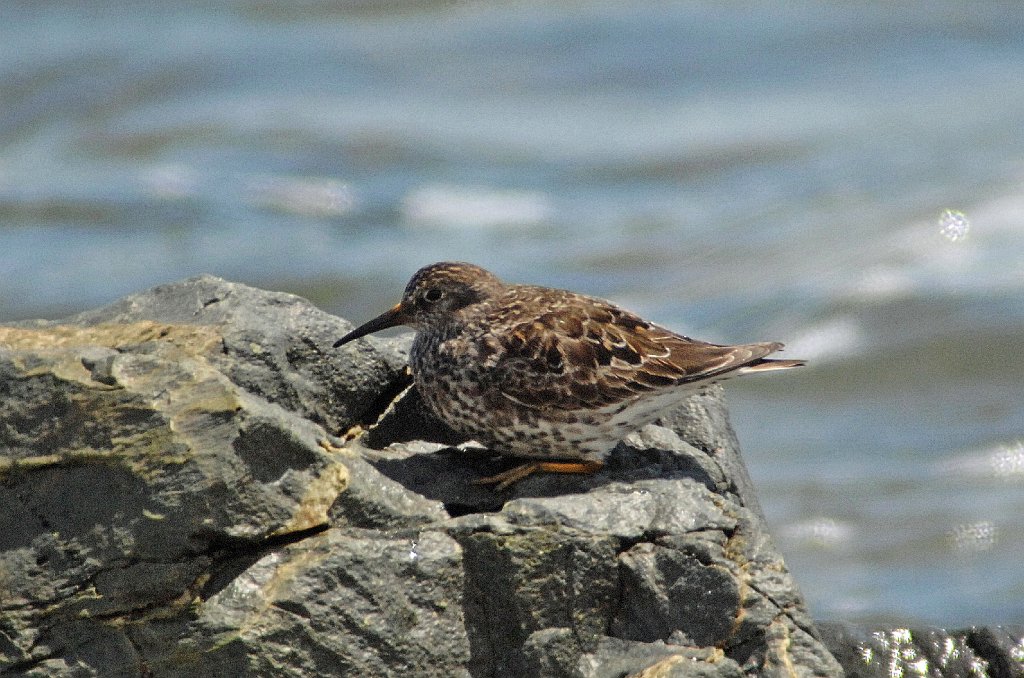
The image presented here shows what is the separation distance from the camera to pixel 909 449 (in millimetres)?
11789

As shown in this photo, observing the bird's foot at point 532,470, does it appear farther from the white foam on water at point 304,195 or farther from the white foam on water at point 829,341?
the white foam on water at point 304,195

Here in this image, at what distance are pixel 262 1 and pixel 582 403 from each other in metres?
14.5

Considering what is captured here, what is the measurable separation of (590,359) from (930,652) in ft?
7.15

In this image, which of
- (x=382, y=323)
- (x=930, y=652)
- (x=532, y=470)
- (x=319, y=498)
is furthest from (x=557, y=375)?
(x=930, y=652)

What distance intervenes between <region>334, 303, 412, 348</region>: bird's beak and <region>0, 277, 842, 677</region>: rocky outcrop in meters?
0.80

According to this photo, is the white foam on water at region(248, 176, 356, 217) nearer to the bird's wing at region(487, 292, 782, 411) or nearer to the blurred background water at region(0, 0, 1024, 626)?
the blurred background water at region(0, 0, 1024, 626)

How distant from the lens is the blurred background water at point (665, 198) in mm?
11586

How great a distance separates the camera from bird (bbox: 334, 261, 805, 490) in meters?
6.59

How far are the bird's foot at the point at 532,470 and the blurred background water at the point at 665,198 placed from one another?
12.3ft

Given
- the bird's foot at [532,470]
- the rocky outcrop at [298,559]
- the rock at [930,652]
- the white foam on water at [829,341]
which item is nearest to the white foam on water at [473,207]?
the white foam on water at [829,341]

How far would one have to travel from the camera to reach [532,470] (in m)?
6.44

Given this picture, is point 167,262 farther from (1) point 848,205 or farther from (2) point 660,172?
(1) point 848,205

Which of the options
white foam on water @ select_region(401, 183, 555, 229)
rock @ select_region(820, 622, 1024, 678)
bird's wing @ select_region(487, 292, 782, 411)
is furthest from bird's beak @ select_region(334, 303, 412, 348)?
white foam on water @ select_region(401, 183, 555, 229)

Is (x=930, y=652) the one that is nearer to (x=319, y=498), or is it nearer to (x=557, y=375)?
(x=557, y=375)
